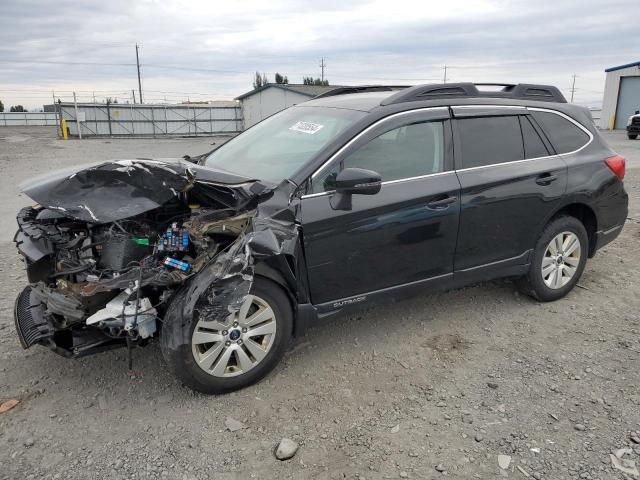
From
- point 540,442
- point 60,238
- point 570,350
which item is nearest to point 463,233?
point 570,350

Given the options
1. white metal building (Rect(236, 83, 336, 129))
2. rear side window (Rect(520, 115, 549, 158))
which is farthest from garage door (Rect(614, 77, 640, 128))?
rear side window (Rect(520, 115, 549, 158))

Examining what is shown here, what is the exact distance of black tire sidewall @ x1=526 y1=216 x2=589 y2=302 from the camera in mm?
4305

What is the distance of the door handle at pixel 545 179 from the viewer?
4113 mm

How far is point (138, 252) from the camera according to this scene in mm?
3031

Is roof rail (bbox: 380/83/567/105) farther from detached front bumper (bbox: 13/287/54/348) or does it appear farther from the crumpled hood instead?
detached front bumper (bbox: 13/287/54/348)

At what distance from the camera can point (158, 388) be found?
3.24m

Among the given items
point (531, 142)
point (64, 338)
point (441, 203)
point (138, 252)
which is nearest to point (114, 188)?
point (138, 252)

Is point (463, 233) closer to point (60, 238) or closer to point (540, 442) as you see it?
point (540, 442)

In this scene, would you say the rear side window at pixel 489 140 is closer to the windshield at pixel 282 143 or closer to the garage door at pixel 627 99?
the windshield at pixel 282 143

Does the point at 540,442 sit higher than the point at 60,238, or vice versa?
the point at 60,238

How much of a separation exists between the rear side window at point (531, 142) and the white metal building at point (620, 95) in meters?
32.8

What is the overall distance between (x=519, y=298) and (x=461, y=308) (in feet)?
2.00

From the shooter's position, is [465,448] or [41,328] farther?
[41,328]

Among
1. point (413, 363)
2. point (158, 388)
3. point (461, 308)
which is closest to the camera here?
point (158, 388)
